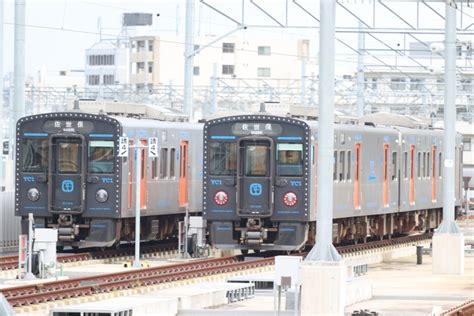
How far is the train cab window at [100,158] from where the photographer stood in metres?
31.1

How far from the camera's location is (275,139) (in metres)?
30.9

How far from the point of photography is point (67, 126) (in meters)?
31.0

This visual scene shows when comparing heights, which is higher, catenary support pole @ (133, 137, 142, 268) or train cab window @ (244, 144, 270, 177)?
train cab window @ (244, 144, 270, 177)

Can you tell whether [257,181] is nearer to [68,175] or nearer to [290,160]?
[290,160]

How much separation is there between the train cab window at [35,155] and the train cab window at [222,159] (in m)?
3.13

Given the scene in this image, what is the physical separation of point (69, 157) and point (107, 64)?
116898 mm

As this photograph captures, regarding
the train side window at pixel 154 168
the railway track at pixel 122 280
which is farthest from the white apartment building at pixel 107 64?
the railway track at pixel 122 280

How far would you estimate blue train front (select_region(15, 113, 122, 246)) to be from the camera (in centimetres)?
3102

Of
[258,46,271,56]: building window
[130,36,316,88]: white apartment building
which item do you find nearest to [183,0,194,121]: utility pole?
[130,36,316,88]: white apartment building

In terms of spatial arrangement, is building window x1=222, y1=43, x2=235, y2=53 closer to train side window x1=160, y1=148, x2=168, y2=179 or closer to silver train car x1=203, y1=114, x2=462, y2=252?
train side window x1=160, y1=148, x2=168, y2=179

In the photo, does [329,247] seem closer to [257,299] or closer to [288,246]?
[257,299]

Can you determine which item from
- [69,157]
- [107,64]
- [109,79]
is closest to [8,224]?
[69,157]

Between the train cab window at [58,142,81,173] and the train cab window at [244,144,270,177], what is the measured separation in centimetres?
318

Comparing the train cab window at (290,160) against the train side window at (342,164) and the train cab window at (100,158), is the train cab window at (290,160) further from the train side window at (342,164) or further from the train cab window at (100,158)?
the train cab window at (100,158)
